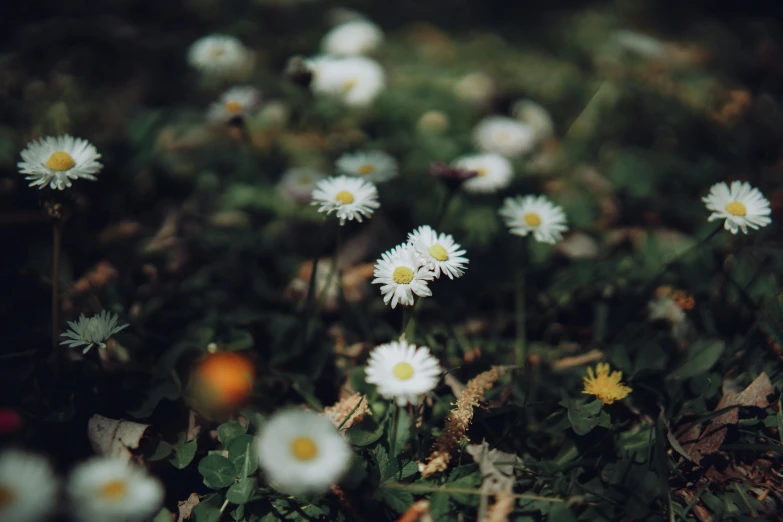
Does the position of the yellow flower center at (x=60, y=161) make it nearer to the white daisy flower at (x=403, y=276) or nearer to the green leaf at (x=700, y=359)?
the white daisy flower at (x=403, y=276)

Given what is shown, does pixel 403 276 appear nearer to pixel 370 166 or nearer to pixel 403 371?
pixel 403 371

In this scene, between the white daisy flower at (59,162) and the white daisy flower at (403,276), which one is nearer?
the white daisy flower at (403,276)

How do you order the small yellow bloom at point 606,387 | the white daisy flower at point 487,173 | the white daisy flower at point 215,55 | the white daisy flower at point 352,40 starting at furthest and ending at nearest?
the white daisy flower at point 352,40
the white daisy flower at point 215,55
the white daisy flower at point 487,173
the small yellow bloom at point 606,387

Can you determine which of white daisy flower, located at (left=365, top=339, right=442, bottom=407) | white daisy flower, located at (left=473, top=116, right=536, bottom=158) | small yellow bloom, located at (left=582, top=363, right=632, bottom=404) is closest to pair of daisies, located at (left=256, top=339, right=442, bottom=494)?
white daisy flower, located at (left=365, top=339, right=442, bottom=407)

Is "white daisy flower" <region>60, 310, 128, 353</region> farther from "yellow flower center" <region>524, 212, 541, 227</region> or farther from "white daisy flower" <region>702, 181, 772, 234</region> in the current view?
"white daisy flower" <region>702, 181, 772, 234</region>

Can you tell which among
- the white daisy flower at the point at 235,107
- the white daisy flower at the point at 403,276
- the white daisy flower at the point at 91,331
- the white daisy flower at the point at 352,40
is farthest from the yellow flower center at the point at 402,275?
the white daisy flower at the point at 352,40

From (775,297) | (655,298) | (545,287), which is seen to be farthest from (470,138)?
(775,297)
